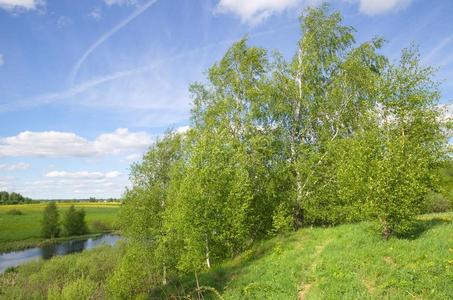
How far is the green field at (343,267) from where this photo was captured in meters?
13.1

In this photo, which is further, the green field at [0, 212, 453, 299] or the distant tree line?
the distant tree line

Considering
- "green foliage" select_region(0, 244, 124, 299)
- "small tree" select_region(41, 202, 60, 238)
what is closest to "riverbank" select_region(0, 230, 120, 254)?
"small tree" select_region(41, 202, 60, 238)

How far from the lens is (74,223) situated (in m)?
110

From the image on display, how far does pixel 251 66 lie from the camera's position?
103 feet

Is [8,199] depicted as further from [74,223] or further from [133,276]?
[133,276]

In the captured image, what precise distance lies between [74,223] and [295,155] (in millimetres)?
97369

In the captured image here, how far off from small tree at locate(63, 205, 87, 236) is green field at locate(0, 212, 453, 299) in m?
95.3

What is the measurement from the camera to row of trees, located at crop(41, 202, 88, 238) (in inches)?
4011

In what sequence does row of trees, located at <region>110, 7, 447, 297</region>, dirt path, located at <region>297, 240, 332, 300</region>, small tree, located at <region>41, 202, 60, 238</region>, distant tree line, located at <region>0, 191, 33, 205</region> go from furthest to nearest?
distant tree line, located at <region>0, 191, 33, 205</region>, small tree, located at <region>41, 202, 60, 238</region>, row of trees, located at <region>110, 7, 447, 297</region>, dirt path, located at <region>297, 240, 332, 300</region>

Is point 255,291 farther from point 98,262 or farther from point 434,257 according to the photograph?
point 98,262

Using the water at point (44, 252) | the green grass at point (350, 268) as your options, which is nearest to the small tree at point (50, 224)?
the water at point (44, 252)

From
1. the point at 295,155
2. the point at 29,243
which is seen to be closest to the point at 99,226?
the point at 29,243

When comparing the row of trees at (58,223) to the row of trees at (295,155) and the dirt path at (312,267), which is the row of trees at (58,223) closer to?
the row of trees at (295,155)

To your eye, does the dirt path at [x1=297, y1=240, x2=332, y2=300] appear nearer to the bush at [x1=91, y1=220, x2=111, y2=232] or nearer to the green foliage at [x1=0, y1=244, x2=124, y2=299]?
the green foliage at [x1=0, y1=244, x2=124, y2=299]
